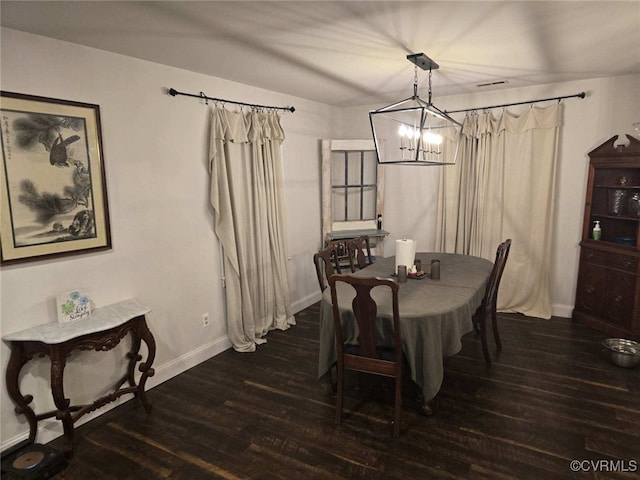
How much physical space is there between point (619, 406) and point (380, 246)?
9.58 ft

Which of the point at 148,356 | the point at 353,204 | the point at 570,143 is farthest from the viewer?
the point at 353,204

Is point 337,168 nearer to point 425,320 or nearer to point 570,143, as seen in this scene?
point 570,143

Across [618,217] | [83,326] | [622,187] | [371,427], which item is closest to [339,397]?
[371,427]

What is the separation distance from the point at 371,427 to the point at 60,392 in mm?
1885

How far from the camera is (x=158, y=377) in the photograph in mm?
3117

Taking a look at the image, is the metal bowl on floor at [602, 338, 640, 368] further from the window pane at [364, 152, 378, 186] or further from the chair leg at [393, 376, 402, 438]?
the window pane at [364, 152, 378, 186]

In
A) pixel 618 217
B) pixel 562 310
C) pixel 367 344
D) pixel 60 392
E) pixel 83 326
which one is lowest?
pixel 562 310

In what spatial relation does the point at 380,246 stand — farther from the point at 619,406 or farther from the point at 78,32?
the point at 78,32

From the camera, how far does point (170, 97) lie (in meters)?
3.08

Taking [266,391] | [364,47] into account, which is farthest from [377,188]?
[266,391]

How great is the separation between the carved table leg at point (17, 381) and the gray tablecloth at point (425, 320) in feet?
5.92

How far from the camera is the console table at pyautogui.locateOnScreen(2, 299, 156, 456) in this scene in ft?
7.25

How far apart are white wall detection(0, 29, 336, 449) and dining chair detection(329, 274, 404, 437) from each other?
152 cm

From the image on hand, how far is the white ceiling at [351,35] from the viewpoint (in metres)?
2.00
